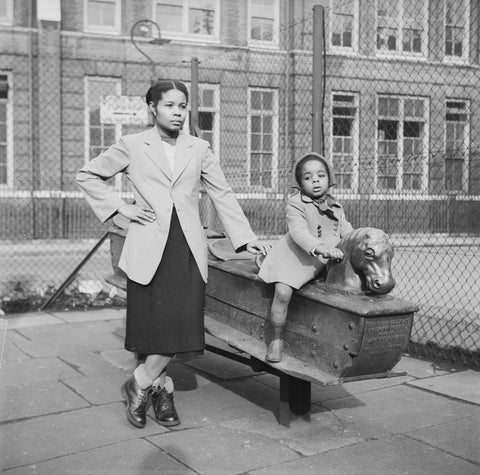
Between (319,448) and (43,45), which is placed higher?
(43,45)

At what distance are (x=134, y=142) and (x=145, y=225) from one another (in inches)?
19.7

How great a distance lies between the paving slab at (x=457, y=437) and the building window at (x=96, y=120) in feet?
46.9

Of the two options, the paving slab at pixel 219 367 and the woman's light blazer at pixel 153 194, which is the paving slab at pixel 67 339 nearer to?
the paving slab at pixel 219 367

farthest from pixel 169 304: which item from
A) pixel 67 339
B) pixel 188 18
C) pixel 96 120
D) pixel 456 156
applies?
pixel 188 18

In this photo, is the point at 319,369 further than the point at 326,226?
No

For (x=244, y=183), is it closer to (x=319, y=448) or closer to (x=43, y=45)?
(x=43, y=45)

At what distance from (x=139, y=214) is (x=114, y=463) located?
1311mm

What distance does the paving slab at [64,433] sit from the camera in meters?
3.47

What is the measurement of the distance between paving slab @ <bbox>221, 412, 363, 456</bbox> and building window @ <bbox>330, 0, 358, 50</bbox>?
1497 centimetres

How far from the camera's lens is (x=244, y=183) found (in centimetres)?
1569

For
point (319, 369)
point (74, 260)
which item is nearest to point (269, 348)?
point (319, 369)

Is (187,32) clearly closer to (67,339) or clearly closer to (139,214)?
(67,339)

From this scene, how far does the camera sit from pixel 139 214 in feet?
12.6

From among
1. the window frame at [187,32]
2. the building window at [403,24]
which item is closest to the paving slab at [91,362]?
the window frame at [187,32]
